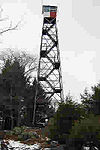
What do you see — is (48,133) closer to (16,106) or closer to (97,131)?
(97,131)

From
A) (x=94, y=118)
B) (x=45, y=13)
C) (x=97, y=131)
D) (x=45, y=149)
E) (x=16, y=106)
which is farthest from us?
(x=16, y=106)

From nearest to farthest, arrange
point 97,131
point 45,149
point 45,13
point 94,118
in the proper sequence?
point 97,131, point 94,118, point 45,149, point 45,13

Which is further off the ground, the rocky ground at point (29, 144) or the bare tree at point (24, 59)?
the bare tree at point (24, 59)

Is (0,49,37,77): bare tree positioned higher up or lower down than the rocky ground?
higher up

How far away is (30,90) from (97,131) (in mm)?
29452

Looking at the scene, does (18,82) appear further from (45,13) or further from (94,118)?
(94,118)

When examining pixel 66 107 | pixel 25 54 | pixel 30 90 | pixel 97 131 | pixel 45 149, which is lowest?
pixel 45 149

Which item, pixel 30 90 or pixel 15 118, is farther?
pixel 30 90

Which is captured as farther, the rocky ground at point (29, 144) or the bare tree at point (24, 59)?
the bare tree at point (24, 59)

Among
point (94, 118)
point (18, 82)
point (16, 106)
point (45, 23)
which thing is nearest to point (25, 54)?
point (18, 82)

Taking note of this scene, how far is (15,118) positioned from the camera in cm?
3806

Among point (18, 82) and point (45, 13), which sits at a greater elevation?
point (45, 13)

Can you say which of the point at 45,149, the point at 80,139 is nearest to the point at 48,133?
the point at 45,149

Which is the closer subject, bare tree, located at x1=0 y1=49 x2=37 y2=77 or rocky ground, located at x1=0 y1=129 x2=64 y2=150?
rocky ground, located at x1=0 y1=129 x2=64 y2=150
